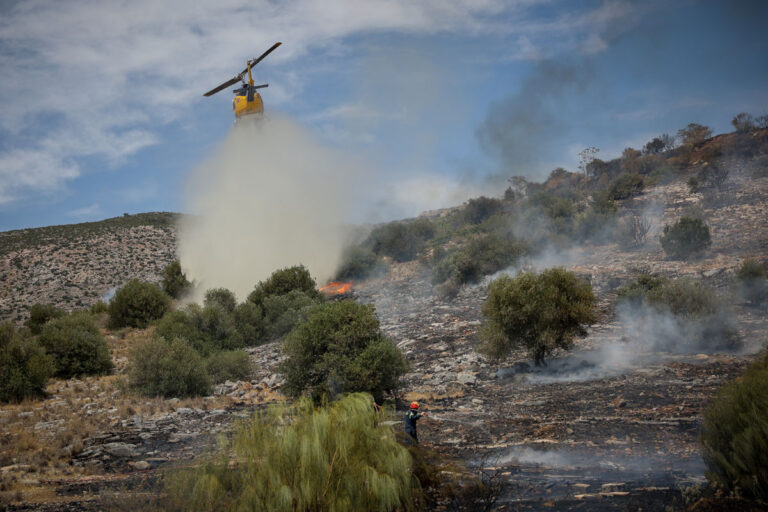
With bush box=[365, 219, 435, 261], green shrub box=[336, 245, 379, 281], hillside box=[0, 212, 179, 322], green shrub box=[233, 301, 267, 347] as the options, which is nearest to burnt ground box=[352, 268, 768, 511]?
green shrub box=[233, 301, 267, 347]

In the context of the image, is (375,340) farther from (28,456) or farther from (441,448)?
(28,456)

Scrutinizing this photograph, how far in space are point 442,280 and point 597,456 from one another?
24217mm

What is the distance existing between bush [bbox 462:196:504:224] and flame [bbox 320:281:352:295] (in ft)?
65.8

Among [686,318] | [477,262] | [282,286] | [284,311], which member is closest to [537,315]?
[686,318]

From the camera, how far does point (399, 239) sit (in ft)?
170

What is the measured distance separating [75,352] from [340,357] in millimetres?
14189

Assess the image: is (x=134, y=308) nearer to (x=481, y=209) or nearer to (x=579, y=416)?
(x=579, y=416)

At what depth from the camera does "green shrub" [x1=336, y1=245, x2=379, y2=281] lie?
152 feet

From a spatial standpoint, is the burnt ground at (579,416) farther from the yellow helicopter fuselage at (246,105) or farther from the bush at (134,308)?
the yellow helicopter fuselage at (246,105)

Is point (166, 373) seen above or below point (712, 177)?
below

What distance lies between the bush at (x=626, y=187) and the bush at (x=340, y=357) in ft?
112

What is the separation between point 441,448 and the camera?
1159 cm

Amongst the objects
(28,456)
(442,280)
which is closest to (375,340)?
(28,456)

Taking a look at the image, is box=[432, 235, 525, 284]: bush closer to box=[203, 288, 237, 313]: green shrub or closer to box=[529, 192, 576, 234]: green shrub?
box=[529, 192, 576, 234]: green shrub
